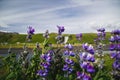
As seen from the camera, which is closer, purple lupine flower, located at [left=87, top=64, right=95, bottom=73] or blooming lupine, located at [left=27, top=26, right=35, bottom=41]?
purple lupine flower, located at [left=87, top=64, right=95, bottom=73]

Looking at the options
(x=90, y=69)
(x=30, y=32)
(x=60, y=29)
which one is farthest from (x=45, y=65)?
(x=90, y=69)

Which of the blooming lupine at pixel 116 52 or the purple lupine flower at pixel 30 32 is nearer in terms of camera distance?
the blooming lupine at pixel 116 52

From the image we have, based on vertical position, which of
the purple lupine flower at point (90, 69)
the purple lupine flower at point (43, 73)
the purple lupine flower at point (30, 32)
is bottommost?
the purple lupine flower at point (43, 73)

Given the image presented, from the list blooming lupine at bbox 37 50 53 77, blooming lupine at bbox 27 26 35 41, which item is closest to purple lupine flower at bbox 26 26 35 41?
blooming lupine at bbox 27 26 35 41

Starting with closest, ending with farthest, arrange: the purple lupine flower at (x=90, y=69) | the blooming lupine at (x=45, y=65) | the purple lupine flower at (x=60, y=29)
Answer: the purple lupine flower at (x=90, y=69), the blooming lupine at (x=45, y=65), the purple lupine flower at (x=60, y=29)

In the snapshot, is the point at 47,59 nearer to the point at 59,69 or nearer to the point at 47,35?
the point at 59,69

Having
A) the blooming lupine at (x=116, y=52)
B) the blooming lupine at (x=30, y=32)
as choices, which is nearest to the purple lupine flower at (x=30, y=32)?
the blooming lupine at (x=30, y=32)

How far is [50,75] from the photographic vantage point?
434 inches

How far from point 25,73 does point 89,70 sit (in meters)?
5.62

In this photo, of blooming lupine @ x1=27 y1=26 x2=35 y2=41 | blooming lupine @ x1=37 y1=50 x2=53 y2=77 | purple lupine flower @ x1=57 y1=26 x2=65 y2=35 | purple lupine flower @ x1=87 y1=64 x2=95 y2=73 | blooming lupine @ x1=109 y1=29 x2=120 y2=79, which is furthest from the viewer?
blooming lupine @ x1=27 y1=26 x2=35 y2=41

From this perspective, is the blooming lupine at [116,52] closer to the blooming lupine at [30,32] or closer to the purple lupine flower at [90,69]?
the purple lupine flower at [90,69]

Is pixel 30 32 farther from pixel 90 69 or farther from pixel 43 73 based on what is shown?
pixel 90 69

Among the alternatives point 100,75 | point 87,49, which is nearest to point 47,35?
point 100,75

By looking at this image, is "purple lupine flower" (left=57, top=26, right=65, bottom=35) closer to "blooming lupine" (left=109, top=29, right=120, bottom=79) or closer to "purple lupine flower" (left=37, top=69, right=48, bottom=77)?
"purple lupine flower" (left=37, top=69, right=48, bottom=77)
